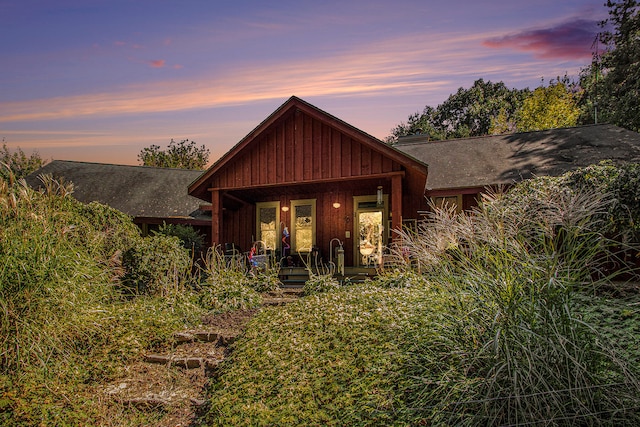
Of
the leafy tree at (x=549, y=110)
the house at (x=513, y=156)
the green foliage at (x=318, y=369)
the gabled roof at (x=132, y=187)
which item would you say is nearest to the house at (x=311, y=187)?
the house at (x=513, y=156)

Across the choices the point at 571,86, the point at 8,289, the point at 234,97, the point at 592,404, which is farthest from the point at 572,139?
the point at 571,86

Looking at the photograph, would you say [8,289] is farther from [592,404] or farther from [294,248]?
[294,248]

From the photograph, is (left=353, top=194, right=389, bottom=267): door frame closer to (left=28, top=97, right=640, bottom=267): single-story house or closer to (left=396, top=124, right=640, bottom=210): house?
(left=28, top=97, right=640, bottom=267): single-story house

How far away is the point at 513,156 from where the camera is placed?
13094 mm

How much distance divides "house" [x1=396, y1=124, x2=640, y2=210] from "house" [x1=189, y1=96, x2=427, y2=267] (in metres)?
1.18

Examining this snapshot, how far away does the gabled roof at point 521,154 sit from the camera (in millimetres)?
11680

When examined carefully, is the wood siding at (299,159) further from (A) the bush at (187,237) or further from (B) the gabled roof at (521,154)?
(B) the gabled roof at (521,154)

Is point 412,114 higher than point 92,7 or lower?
higher

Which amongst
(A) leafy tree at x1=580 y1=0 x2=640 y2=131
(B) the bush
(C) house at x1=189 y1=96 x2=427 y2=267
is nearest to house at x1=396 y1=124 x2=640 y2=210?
(C) house at x1=189 y1=96 x2=427 y2=267

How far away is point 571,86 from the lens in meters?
33.9

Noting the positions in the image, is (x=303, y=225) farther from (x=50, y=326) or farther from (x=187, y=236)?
(x=50, y=326)

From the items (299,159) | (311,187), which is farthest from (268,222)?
(299,159)

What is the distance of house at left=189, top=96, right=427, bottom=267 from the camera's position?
9.84 m

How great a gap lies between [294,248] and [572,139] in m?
10.1
